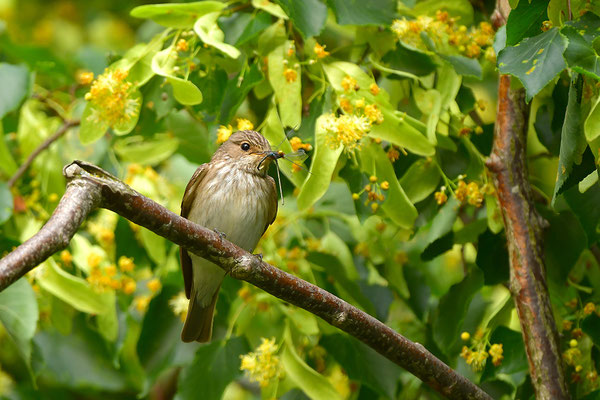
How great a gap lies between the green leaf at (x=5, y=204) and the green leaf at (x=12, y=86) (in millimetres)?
296

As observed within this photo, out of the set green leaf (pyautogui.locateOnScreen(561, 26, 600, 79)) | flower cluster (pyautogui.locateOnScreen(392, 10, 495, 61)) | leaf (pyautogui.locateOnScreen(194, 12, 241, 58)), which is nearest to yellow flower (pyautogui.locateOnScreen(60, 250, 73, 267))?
leaf (pyautogui.locateOnScreen(194, 12, 241, 58))

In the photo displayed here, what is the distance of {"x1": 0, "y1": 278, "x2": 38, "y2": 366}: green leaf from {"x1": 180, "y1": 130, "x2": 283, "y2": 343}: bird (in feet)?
2.23

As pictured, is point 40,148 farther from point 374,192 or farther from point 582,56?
point 582,56

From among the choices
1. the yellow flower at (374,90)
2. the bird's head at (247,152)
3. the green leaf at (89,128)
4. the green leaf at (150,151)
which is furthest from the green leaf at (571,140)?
the green leaf at (150,151)

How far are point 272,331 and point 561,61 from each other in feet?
6.09

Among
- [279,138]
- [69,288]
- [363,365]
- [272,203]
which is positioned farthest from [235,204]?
[363,365]

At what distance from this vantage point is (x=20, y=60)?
4.31 m

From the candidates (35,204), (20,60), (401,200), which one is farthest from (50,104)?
(401,200)

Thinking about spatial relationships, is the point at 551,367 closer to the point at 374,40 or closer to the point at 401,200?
the point at 401,200

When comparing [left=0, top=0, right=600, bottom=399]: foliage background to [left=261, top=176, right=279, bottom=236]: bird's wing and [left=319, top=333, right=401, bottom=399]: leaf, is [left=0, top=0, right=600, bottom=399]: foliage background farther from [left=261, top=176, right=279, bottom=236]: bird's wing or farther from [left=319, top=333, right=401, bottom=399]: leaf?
[left=261, top=176, right=279, bottom=236]: bird's wing

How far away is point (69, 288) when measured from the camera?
11.5 ft

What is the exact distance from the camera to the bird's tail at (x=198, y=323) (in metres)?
3.76

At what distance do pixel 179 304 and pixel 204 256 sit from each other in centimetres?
130

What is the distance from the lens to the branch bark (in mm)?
2129
